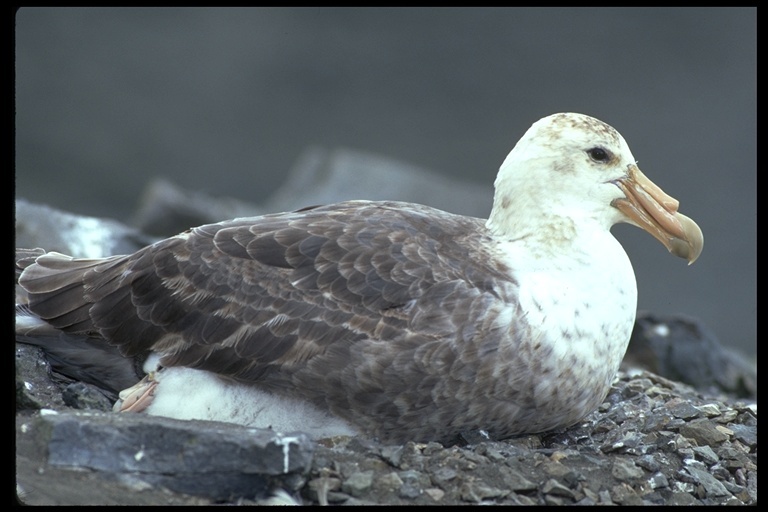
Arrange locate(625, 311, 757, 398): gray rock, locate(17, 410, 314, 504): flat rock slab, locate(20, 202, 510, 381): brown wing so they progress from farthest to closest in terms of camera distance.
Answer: locate(625, 311, 757, 398): gray rock < locate(20, 202, 510, 381): brown wing < locate(17, 410, 314, 504): flat rock slab

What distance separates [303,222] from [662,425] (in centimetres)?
236

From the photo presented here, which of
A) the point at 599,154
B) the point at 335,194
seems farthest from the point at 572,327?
the point at 335,194

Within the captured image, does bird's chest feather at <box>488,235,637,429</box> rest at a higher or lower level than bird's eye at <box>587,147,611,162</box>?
lower

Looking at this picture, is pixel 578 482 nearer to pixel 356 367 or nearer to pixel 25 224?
pixel 356 367

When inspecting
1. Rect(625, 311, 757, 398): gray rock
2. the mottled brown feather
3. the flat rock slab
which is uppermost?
Rect(625, 311, 757, 398): gray rock

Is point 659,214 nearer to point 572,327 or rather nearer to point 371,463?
point 572,327

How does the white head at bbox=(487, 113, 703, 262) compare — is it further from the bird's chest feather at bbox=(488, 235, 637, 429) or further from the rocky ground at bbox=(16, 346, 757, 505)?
the rocky ground at bbox=(16, 346, 757, 505)

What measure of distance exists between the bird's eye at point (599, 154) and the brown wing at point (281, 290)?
2.58 ft

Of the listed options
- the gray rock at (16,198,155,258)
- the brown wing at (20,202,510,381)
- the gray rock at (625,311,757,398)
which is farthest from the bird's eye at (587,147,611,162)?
the gray rock at (16,198,155,258)

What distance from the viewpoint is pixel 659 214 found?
6.59m

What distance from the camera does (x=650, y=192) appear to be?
6621 mm

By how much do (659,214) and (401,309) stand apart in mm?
1593

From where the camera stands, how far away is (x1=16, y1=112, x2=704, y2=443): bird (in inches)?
241

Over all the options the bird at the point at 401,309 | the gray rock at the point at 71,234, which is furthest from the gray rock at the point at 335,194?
the bird at the point at 401,309
